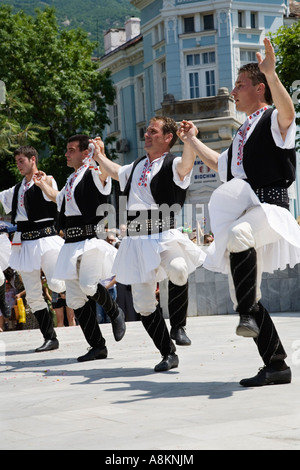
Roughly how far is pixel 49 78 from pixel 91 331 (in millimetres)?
32099

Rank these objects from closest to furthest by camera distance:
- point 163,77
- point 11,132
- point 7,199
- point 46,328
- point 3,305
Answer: point 46,328, point 7,199, point 3,305, point 11,132, point 163,77

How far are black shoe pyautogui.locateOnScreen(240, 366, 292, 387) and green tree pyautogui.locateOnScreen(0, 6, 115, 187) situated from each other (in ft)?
108

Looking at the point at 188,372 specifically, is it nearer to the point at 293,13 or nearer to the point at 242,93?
the point at 242,93

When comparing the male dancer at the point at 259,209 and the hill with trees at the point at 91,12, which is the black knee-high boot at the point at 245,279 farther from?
the hill with trees at the point at 91,12

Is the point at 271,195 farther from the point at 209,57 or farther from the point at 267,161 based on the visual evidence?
the point at 209,57

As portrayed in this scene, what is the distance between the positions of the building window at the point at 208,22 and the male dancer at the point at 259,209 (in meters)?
33.5

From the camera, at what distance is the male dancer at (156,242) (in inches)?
296

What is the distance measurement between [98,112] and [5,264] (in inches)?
1258

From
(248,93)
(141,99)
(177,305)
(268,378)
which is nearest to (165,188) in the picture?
(177,305)

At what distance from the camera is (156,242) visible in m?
7.57

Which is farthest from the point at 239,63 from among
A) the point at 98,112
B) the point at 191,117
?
the point at 98,112

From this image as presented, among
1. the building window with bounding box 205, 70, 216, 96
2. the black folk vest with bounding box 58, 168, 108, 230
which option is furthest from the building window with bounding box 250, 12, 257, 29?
the black folk vest with bounding box 58, 168, 108, 230

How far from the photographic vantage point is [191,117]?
37781mm

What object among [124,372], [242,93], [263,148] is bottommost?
[124,372]
